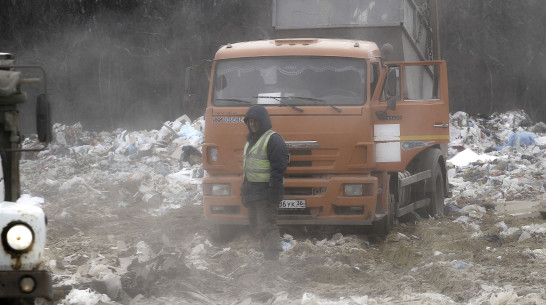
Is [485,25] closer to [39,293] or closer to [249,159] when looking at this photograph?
[249,159]

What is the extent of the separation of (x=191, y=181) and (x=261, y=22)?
9806mm

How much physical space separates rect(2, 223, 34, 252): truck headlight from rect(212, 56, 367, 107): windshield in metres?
5.57

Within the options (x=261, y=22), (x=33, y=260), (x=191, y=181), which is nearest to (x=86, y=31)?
(x=261, y=22)

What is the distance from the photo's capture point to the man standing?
8.42m

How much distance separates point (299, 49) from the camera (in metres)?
9.99

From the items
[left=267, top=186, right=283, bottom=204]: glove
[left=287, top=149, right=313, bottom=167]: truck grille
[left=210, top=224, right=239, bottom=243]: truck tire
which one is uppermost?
[left=287, top=149, right=313, bottom=167]: truck grille

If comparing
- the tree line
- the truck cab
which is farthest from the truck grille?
the tree line

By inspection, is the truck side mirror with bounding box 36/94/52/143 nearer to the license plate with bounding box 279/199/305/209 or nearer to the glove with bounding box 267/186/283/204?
the glove with bounding box 267/186/283/204

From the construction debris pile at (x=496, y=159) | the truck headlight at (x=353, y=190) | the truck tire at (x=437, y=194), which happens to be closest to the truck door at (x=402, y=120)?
the truck headlight at (x=353, y=190)

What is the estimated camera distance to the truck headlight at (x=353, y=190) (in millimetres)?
9648

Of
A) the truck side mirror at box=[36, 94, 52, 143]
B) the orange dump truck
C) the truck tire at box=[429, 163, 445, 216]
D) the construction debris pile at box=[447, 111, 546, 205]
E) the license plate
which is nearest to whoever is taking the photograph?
the truck side mirror at box=[36, 94, 52, 143]

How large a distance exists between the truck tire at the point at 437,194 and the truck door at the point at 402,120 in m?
0.84

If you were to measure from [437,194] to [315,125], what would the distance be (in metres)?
3.40

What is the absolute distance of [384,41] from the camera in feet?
38.6
